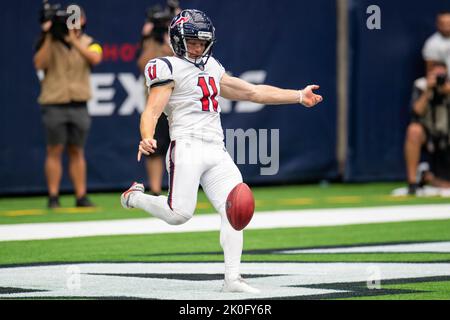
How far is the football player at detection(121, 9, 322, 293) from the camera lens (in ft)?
25.0

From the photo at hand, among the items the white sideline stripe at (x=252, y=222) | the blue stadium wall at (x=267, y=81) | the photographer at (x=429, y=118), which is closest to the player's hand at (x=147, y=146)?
the white sideline stripe at (x=252, y=222)

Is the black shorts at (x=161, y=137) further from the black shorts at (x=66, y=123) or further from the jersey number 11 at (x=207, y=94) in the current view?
the jersey number 11 at (x=207, y=94)

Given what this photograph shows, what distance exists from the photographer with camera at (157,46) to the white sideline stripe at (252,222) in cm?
143

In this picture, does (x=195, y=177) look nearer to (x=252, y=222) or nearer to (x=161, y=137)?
(x=252, y=222)

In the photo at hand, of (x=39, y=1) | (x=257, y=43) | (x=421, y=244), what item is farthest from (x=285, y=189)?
(x=421, y=244)

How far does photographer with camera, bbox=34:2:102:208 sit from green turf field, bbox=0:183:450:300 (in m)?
0.50

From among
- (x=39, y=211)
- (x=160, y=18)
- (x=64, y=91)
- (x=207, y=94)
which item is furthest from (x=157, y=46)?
(x=207, y=94)

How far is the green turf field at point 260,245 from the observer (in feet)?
26.2

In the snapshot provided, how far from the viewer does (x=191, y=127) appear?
7809mm

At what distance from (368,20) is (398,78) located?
951mm

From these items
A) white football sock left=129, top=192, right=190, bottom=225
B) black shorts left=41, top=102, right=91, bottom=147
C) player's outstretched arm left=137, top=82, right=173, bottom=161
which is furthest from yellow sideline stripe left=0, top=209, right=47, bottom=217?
player's outstretched arm left=137, top=82, right=173, bottom=161

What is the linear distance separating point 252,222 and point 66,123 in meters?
2.54

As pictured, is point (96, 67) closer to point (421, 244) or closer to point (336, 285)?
point (421, 244)

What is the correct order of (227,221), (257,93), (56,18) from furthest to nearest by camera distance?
(56,18) < (257,93) < (227,221)
